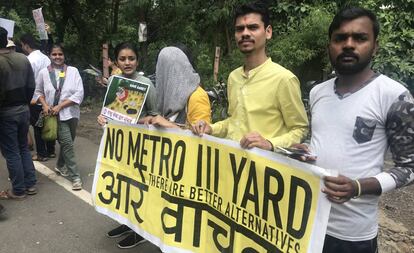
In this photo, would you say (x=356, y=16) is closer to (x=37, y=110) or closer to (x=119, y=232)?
(x=119, y=232)

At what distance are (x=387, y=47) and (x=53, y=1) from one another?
30.8 feet

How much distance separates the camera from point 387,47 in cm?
712

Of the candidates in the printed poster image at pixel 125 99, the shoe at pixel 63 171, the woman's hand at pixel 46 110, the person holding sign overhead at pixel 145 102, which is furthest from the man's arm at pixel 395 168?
the shoe at pixel 63 171

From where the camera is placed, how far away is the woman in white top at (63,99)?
16.0 feet

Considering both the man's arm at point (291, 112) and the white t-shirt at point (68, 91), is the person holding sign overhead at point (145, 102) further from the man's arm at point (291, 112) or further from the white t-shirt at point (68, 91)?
the white t-shirt at point (68, 91)

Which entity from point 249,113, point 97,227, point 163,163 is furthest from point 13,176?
point 249,113

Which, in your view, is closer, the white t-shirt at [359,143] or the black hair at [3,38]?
the white t-shirt at [359,143]

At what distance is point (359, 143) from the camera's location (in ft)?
5.81

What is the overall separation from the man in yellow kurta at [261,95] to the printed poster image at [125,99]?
39.7 inches

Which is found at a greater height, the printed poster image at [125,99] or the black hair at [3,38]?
the black hair at [3,38]

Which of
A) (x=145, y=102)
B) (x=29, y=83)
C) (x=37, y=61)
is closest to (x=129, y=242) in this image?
(x=145, y=102)

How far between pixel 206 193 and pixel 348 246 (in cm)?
96

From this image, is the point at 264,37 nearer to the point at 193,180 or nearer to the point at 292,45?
the point at 193,180

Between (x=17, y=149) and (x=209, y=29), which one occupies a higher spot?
(x=209, y=29)
